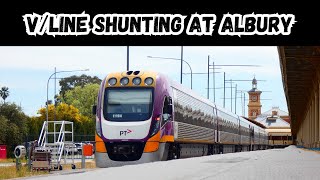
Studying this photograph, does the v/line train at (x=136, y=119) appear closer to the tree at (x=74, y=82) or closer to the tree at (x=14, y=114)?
the tree at (x=14, y=114)

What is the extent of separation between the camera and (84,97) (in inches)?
6752

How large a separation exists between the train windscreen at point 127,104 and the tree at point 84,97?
134426 mm

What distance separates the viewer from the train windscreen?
3169cm

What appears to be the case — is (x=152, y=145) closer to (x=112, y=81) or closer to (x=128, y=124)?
(x=128, y=124)

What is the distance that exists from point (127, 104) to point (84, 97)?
461ft

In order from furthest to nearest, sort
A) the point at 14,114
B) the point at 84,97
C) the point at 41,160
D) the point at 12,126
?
the point at 84,97, the point at 14,114, the point at 12,126, the point at 41,160

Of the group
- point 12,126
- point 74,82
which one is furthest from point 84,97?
point 12,126

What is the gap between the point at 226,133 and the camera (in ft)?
182

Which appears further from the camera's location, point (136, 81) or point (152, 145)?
point (136, 81)

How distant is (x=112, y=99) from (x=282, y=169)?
16.0m

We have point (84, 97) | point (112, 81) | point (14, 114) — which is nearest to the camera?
point (112, 81)

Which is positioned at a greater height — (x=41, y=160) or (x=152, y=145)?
(x=152, y=145)

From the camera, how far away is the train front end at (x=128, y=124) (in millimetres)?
31344

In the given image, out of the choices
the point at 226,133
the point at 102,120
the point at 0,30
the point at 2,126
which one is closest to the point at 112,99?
the point at 102,120
